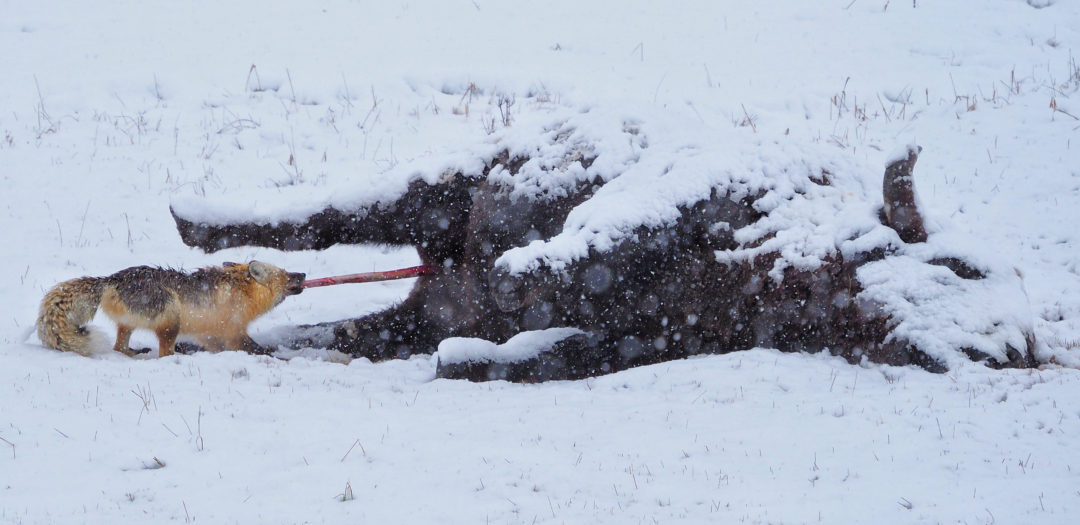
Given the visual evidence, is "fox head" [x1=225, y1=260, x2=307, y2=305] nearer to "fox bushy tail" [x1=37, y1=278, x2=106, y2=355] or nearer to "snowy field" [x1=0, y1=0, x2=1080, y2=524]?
"snowy field" [x1=0, y1=0, x2=1080, y2=524]

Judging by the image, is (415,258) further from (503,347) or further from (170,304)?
(503,347)

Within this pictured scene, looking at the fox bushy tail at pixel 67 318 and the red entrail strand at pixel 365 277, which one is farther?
the red entrail strand at pixel 365 277

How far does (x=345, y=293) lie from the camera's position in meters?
8.00

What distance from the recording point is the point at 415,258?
29.7 ft

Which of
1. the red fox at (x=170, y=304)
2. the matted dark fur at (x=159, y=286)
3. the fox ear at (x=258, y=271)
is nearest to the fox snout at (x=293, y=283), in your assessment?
the red fox at (x=170, y=304)

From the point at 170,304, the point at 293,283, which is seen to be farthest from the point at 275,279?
the point at 170,304

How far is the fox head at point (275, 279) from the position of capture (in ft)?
20.4

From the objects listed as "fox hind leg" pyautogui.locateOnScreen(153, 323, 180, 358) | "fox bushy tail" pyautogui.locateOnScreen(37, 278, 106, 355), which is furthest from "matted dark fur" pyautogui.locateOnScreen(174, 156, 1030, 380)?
"fox bushy tail" pyautogui.locateOnScreen(37, 278, 106, 355)

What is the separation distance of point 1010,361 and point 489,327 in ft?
10.8

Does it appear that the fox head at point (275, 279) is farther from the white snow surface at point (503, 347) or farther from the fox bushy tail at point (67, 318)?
the white snow surface at point (503, 347)

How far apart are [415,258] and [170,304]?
3.48 meters

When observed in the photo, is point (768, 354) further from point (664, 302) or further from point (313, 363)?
point (313, 363)

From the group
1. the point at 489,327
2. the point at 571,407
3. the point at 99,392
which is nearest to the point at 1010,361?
the point at 571,407

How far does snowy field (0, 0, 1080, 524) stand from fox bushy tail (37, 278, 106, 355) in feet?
0.34
